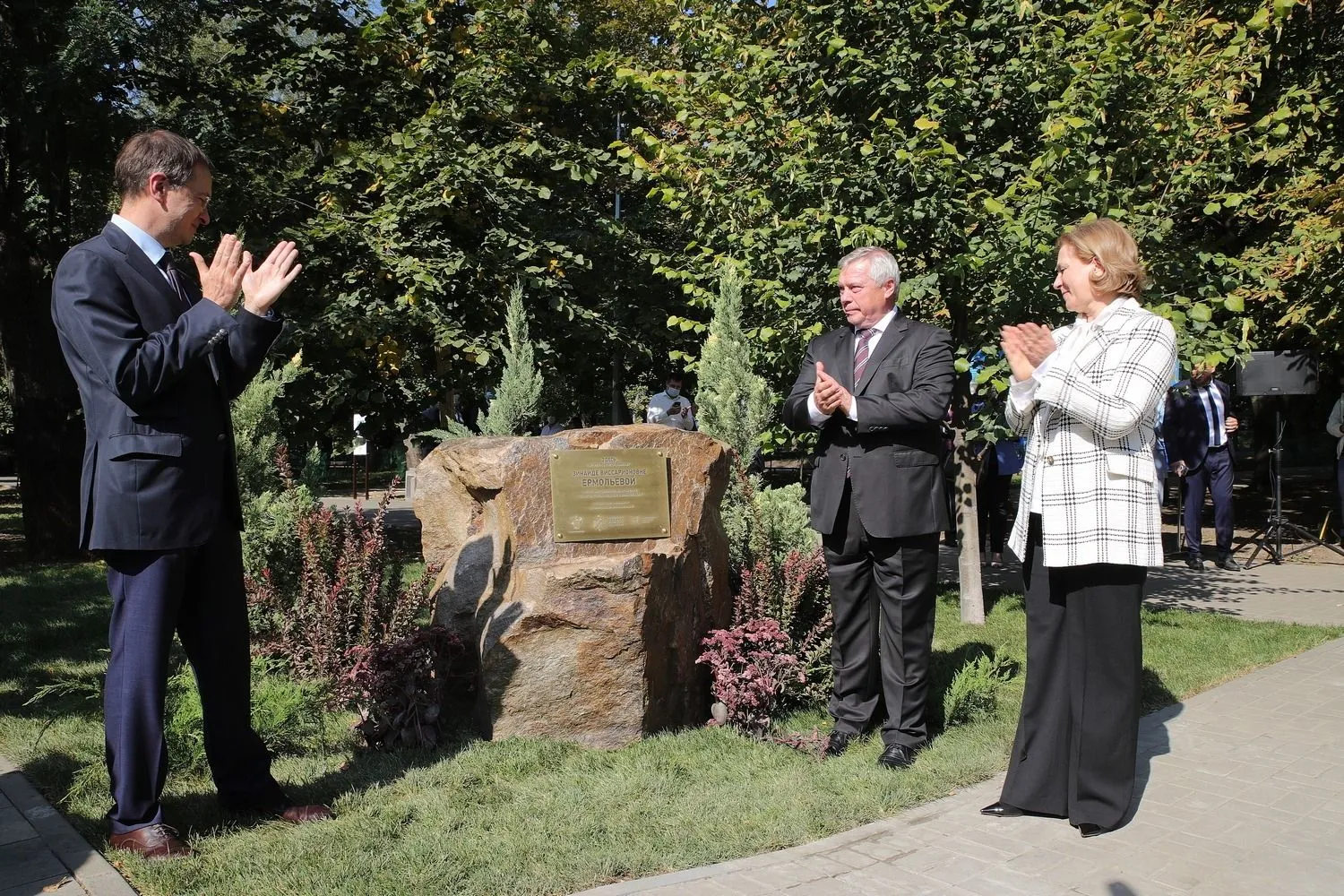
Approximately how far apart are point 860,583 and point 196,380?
2943mm

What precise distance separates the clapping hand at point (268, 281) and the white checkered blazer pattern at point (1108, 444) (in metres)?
2.74

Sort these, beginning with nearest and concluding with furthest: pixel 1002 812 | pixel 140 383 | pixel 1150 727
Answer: pixel 140 383
pixel 1002 812
pixel 1150 727

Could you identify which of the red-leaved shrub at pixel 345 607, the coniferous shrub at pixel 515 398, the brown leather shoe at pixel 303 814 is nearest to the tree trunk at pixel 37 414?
the red-leaved shrub at pixel 345 607

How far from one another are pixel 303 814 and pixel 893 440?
2.90m

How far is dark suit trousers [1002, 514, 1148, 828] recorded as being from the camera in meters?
3.81

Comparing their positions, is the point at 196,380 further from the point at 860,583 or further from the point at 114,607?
the point at 860,583

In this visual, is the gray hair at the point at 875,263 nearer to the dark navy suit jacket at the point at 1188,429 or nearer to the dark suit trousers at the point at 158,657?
the dark suit trousers at the point at 158,657

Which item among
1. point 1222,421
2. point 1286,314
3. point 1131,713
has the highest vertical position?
point 1286,314

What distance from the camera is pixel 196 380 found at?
3.56 metres

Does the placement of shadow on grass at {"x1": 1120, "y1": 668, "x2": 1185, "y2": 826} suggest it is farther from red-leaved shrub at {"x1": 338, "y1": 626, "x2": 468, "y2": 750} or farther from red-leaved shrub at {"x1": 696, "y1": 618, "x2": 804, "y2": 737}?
red-leaved shrub at {"x1": 338, "y1": 626, "x2": 468, "y2": 750}

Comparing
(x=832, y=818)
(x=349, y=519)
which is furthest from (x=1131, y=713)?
(x=349, y=519)

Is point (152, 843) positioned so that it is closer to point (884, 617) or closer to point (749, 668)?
point (749, 668)

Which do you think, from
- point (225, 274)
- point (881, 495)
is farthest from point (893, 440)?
point (225, 274)

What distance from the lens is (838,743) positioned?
473 cm
